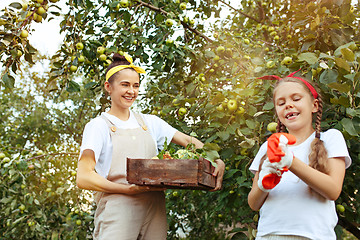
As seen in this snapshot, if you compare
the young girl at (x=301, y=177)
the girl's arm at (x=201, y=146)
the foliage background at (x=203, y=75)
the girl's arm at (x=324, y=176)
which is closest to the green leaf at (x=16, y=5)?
the foliage background at (x=203, y=75)

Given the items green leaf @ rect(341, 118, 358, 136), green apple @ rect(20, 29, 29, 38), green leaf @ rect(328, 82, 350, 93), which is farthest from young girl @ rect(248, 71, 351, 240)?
green apple @ rect(20, 29, 29, 38)

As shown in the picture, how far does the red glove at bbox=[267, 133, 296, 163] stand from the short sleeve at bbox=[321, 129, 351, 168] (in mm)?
269

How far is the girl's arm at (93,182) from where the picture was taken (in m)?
1.82

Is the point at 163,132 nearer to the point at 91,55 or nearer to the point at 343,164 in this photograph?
the point at 343,164

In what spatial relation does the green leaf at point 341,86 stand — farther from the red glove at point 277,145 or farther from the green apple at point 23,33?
the green apple at point 23,33

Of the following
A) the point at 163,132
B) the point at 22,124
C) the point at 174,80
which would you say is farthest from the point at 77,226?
the point at 22,124

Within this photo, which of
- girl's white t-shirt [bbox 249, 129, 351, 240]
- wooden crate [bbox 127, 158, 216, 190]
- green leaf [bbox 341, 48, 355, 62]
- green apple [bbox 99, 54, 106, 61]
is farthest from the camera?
green apple [bbox 99, 54, 106, 61]

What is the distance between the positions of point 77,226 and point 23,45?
2684 mm

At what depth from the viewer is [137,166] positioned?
5.69 ft

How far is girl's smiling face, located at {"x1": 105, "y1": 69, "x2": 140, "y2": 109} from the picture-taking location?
6.69 ft

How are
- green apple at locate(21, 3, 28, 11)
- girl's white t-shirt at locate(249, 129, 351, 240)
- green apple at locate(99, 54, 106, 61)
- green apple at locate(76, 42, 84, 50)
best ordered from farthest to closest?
green apple at locate(99, 54, 106, 61)
green apple at locate(76, 42, 84, 50)
green apple at locate(21, 3, 28, 11)
girl's white t-shirt at locate(249, 129, 351, 240)

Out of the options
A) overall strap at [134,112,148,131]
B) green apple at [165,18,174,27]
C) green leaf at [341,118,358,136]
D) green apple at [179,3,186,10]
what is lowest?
green leaf at [341,118,358,136]

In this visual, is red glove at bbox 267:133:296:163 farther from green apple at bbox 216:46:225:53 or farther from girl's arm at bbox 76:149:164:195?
green apple at bbox 216:46:225:53

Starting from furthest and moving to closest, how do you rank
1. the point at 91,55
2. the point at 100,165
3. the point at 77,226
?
the point at 77,226 → the point at 91,55 → the point at 100,165
